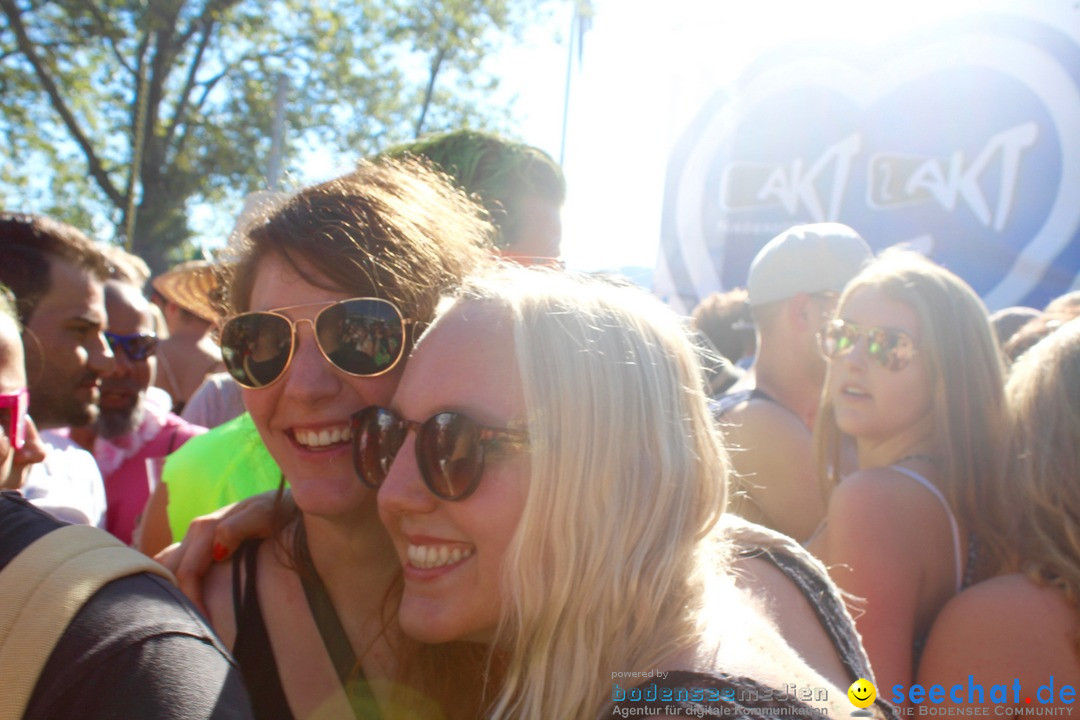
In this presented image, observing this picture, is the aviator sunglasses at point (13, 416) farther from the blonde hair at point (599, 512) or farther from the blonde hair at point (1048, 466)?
the blonde hair at point (1048, 466)

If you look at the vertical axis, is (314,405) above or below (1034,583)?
above

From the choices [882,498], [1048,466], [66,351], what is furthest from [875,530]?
[66,351]

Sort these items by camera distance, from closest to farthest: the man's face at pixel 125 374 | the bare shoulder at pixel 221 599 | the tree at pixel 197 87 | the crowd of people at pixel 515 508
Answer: the crowd of people at pixel 515 508
the bare shoulder at pixel 221 599
the man's face at pixel 125 374
the tree at pixel 197 87

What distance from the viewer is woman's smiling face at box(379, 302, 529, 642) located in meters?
1.31

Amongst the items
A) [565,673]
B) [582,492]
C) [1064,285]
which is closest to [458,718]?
[565,673]

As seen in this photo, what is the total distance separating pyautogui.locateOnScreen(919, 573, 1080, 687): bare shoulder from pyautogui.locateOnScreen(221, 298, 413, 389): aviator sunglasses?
1481 millimetres

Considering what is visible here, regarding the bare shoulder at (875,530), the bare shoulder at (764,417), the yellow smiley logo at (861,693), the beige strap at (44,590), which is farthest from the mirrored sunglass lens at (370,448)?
the bare shoulder at (764,417)

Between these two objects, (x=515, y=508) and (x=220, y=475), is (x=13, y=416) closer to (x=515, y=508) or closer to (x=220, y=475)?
(x=220, y=475)

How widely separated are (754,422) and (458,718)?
193 cm

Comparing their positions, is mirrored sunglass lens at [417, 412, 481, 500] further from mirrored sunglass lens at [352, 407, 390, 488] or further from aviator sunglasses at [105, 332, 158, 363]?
aviator sunglasses at [105, 332, 158, 363]

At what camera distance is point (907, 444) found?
2453 mm

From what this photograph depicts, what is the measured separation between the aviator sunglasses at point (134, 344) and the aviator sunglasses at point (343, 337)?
2260 mm

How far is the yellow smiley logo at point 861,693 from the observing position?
1316mm

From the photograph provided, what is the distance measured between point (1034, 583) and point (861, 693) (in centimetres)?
88
